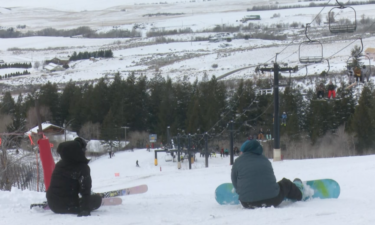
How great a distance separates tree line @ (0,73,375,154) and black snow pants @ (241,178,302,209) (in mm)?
33264

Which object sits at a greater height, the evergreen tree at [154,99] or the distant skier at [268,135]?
the evergreen tree at [154,99]

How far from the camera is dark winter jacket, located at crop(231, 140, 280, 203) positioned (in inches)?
236

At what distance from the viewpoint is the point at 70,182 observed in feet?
19.0

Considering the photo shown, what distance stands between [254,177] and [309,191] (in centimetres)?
117

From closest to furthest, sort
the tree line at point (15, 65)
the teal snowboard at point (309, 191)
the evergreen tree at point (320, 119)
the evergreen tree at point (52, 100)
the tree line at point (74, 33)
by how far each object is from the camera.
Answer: the teal snowboard at point (309, 191)
the evergreen tree at point (320, 119)
the evergreen tree at point (52, 100)
the tree line at point (15, 65)
the tree line at point (74, 33)

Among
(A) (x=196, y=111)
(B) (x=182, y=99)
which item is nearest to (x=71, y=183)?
(A) (x=196, y=111)

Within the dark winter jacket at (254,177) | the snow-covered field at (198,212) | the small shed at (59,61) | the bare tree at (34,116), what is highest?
the small shed at (59,61)

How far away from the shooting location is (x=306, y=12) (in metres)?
109

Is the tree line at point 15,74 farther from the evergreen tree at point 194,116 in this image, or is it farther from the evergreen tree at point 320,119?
the evergreen tree at point 320,119

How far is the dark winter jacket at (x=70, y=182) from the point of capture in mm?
5754

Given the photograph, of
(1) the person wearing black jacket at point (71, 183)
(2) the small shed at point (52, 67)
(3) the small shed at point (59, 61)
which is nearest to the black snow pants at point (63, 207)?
(1) the person wearing black jacket at point (71, 183)

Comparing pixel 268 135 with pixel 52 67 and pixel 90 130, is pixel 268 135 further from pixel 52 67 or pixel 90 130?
pixel 52 67

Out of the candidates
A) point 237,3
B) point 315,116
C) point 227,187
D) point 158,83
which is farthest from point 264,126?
point 237,3

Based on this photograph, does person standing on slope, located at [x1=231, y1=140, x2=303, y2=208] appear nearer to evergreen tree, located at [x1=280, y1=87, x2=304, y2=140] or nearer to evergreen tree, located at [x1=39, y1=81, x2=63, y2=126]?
evergreen tree, located at [x1=280, y1=87, x2=304, y2=140]
